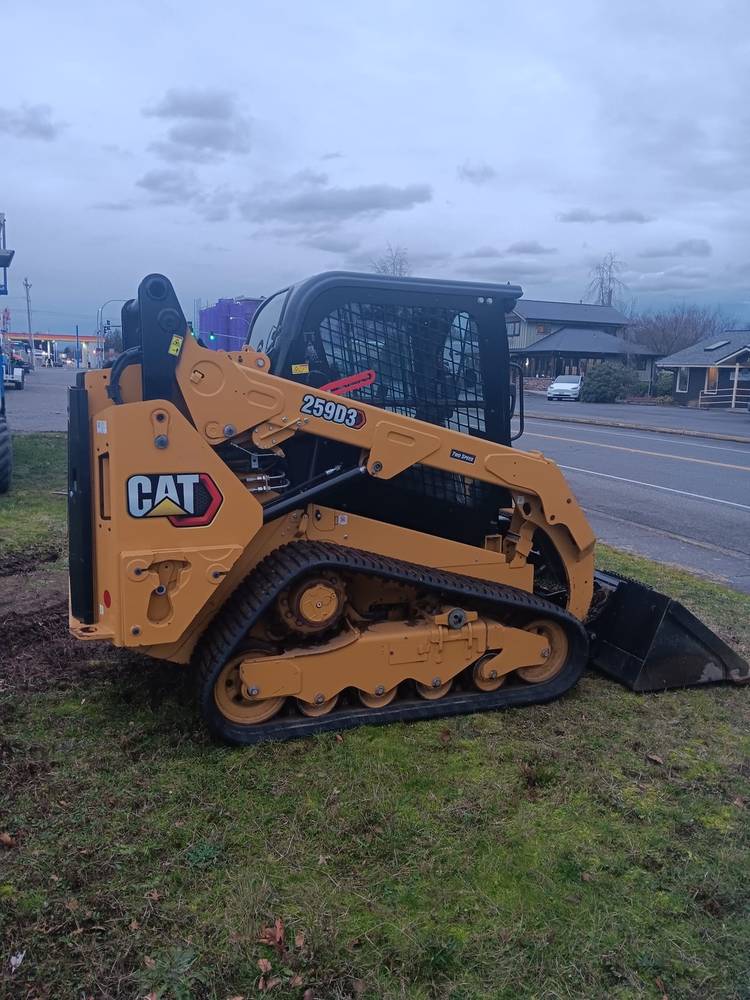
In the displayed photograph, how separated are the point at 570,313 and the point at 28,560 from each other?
219ft

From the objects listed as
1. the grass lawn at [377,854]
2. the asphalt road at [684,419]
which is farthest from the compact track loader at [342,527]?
the asphalt road at [684,419]

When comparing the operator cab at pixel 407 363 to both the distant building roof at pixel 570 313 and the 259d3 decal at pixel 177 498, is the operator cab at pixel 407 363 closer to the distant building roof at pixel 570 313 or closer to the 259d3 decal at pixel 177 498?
the 259d3 decal at pixel 177 498

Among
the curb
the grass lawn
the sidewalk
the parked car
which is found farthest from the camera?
the parked car

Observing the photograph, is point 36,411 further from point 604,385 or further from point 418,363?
point 604,385

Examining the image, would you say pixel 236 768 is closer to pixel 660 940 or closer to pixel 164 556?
pixel 164 556

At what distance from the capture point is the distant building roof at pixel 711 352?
46656 mm

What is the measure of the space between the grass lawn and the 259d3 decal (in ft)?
3.90

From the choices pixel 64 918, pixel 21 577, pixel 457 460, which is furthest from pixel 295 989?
pixel 21 577

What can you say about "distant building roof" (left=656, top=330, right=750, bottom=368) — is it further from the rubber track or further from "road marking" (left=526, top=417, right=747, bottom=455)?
the rubber track

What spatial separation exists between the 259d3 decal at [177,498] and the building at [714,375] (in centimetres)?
A: 4553

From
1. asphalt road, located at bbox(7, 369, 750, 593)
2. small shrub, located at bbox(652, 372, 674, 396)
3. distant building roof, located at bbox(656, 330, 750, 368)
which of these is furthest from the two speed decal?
small shrub, located at bbox(652, 372, 674, 396)

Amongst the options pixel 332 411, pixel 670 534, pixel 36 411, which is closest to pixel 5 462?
pixel 332 411

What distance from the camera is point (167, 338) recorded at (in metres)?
4.11

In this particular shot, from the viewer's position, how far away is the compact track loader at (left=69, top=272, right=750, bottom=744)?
409cm
